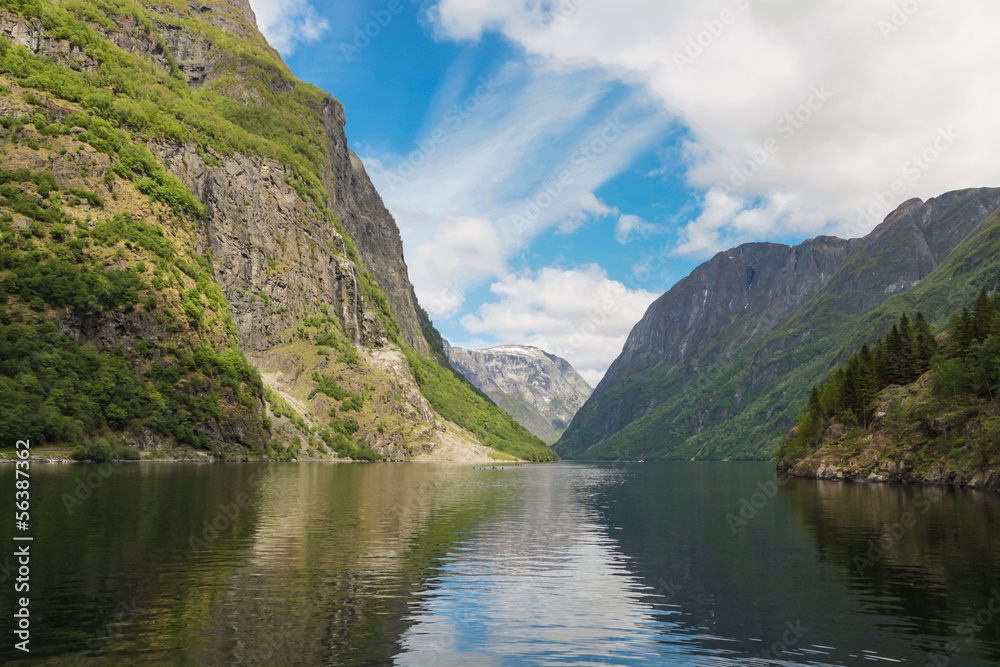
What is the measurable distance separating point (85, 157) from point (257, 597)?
187m

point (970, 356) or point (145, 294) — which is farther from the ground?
point (145, 294)

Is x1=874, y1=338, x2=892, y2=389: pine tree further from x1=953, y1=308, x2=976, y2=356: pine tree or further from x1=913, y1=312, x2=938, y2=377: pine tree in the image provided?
x1=953, y1=308, x2=976, y2=356: pine tree

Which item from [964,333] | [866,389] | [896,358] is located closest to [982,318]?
[964,333]

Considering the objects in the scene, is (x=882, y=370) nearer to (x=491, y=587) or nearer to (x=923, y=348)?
(x=923, y=348)

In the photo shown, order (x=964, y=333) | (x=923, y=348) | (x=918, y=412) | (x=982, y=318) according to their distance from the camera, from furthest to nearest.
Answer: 1. (x=923, y=348)
2. (x=964, y=333)
3. (x=982, y=318)
4. (x=918, y=412)

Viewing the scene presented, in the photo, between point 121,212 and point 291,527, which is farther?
point 121,212

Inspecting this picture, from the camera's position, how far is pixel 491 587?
3020 centimetres

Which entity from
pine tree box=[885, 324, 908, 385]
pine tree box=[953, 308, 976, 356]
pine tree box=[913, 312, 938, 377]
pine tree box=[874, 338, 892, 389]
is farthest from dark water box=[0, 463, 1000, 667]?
pine tree box=[874, 338, 892, 389]

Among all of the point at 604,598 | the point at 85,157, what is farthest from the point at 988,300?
the point at 85,157

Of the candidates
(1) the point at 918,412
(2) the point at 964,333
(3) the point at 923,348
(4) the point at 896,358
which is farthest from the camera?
(4) the point at 896,358

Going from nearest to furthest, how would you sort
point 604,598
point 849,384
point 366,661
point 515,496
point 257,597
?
point 366,661
point 257,597
point 604,598
point 515,496
point 849,384

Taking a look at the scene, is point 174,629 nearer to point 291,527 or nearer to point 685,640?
point 685,640

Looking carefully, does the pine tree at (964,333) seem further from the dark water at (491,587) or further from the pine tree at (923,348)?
the dark water at (491,587)

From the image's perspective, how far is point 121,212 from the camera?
16888cm
